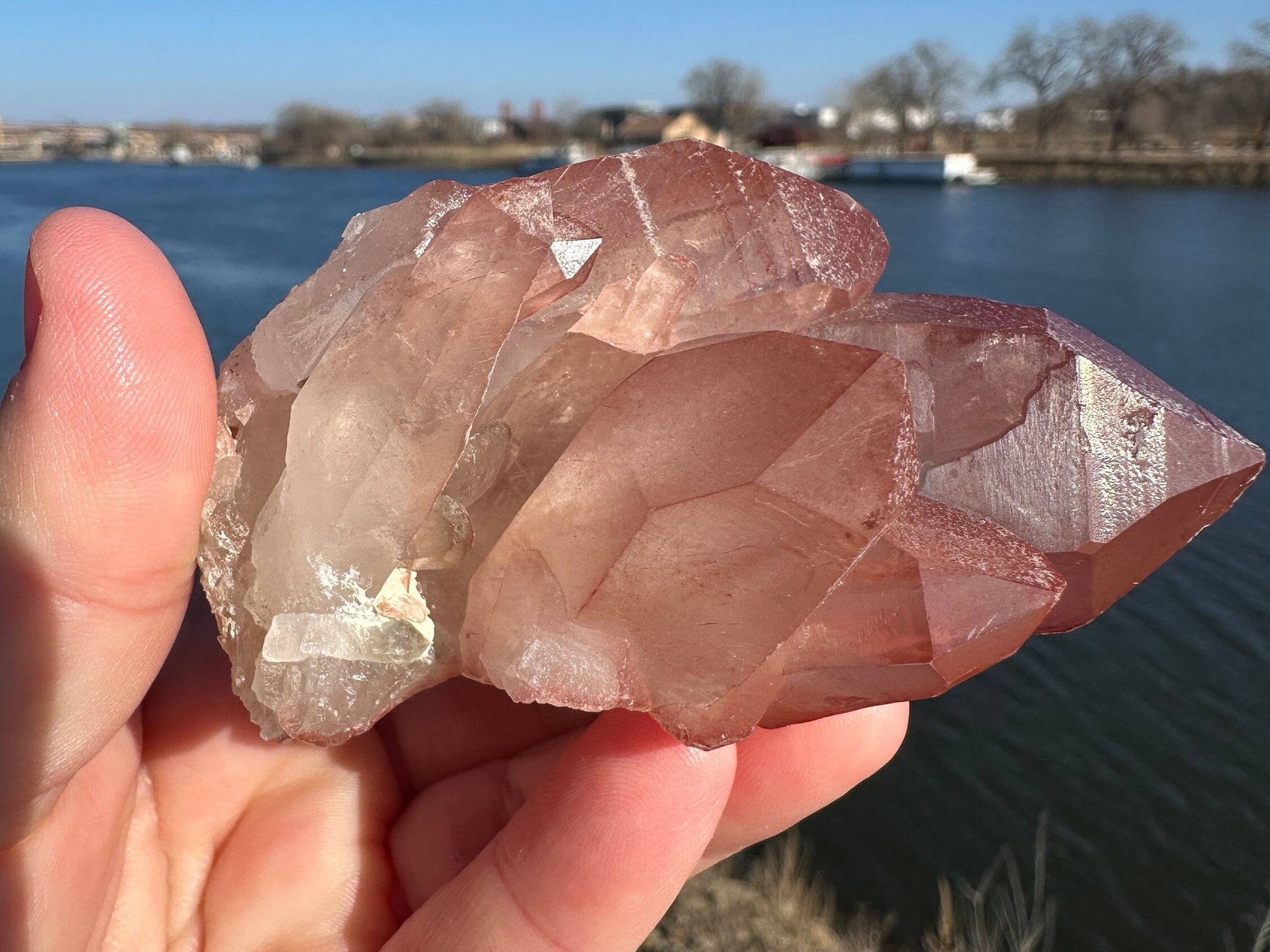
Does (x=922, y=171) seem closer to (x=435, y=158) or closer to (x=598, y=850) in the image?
(x=435, y=158)

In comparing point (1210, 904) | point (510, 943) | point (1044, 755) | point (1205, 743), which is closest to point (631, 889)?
point (510, 943)

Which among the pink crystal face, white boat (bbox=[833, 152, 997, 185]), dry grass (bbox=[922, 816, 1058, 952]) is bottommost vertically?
dry grass (bbox=[922, 816, 1058, 952])

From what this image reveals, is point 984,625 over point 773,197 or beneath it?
beneath

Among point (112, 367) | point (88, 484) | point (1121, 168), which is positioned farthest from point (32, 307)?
point (1121, 168)

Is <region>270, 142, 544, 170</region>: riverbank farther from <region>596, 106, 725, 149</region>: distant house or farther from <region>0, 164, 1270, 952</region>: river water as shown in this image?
<region>0, 164, 1270, 952</region>: river water

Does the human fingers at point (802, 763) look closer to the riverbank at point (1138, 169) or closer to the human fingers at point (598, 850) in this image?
the human fingers at point (598, 850)

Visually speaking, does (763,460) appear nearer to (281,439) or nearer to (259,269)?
(281,439)

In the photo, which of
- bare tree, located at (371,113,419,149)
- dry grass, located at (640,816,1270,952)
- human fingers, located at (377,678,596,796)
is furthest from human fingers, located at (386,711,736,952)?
bare tree, located at (371,113,419,149)
